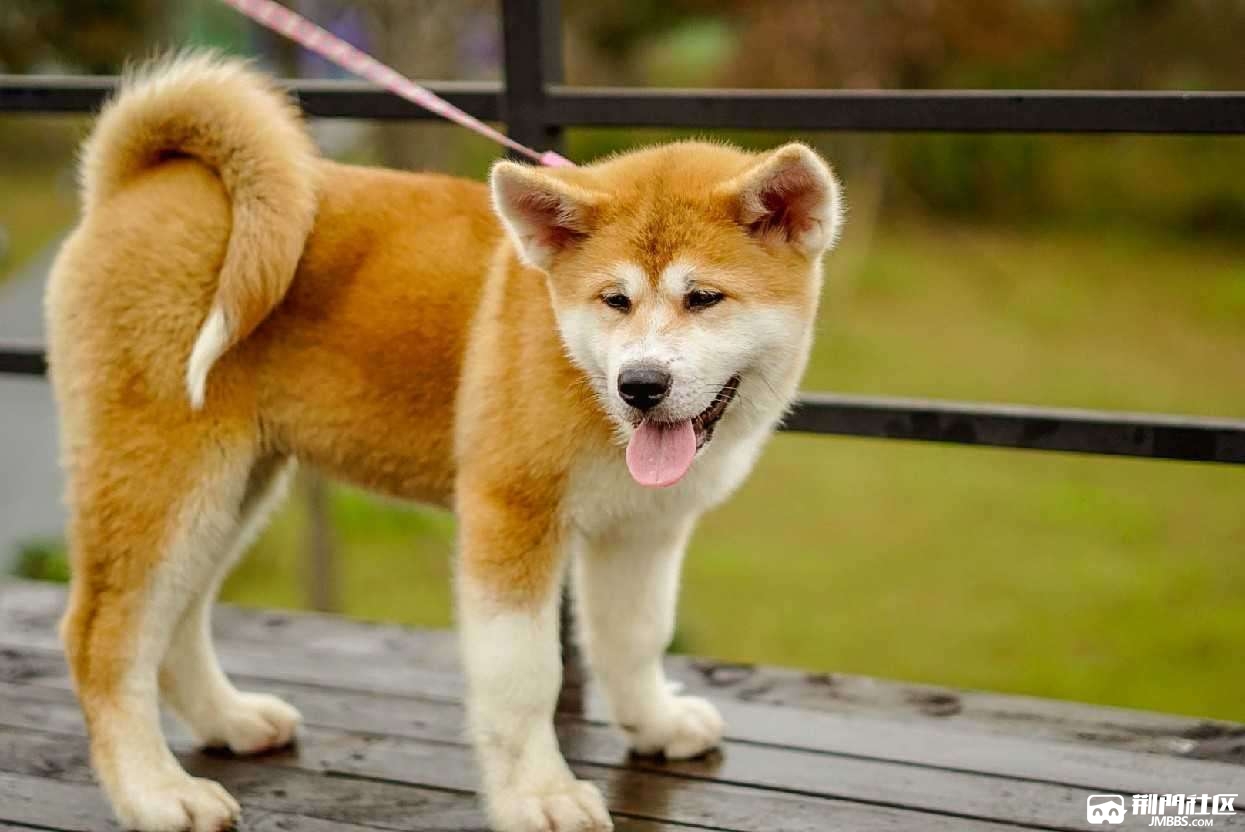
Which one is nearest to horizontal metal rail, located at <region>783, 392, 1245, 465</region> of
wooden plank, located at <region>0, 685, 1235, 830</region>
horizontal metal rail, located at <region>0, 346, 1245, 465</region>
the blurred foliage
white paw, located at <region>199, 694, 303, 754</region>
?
horizontal metal rail, located at <region>0, 346, 1245, 465</region>

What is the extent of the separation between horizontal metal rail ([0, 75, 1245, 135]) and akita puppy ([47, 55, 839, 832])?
0.39 m

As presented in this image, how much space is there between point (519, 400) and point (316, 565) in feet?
10.1

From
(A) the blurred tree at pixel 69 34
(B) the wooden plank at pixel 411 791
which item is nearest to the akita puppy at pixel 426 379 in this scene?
(B) the wooden plank at pixel 411 791

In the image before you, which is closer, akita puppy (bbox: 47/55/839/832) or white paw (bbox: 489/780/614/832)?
akita puppy (bbox: 47/55/839/832)

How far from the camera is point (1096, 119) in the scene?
9.74 feet

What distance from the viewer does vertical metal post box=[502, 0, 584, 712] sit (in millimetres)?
3338

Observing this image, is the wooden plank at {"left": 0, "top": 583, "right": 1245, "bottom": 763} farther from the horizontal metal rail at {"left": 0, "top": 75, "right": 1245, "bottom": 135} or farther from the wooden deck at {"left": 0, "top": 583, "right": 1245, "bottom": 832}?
the horizontal metal rail at {"left": 0, "top": 75, "right": 1245, "bottom": 135}

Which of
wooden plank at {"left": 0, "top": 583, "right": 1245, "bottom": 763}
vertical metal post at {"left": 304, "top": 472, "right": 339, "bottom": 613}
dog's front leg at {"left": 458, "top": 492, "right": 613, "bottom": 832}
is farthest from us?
vertical metal post at {"left": 304, "top": 472, "right": 339, "bottom": 613}

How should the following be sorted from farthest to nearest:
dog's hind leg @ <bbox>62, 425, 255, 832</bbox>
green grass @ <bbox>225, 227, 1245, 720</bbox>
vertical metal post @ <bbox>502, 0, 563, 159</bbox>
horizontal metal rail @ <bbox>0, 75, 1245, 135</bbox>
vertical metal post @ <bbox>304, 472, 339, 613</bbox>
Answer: green grass @ <bbox>225, 227, 1245, 720</bbox> < vertical metal post @ <bbox>304, 472, 339, 613</bbox> < vertical metal post @ <bbox>502, 0, 563, 159</bbox> < horizontal metal rail @ <bbox>0, 75, 1245, 135</bbox> < dog's hind leg @ <bbox>62, 425, 255, 832</bbox>

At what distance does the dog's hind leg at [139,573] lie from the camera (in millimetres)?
2789

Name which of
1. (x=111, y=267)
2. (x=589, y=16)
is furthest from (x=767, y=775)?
(x=589, y=16)

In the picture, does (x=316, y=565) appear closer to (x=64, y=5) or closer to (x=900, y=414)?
(x=900, y=414)

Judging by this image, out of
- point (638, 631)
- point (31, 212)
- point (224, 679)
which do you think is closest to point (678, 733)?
point (638, 631)

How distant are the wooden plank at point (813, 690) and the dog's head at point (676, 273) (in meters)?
1.00
